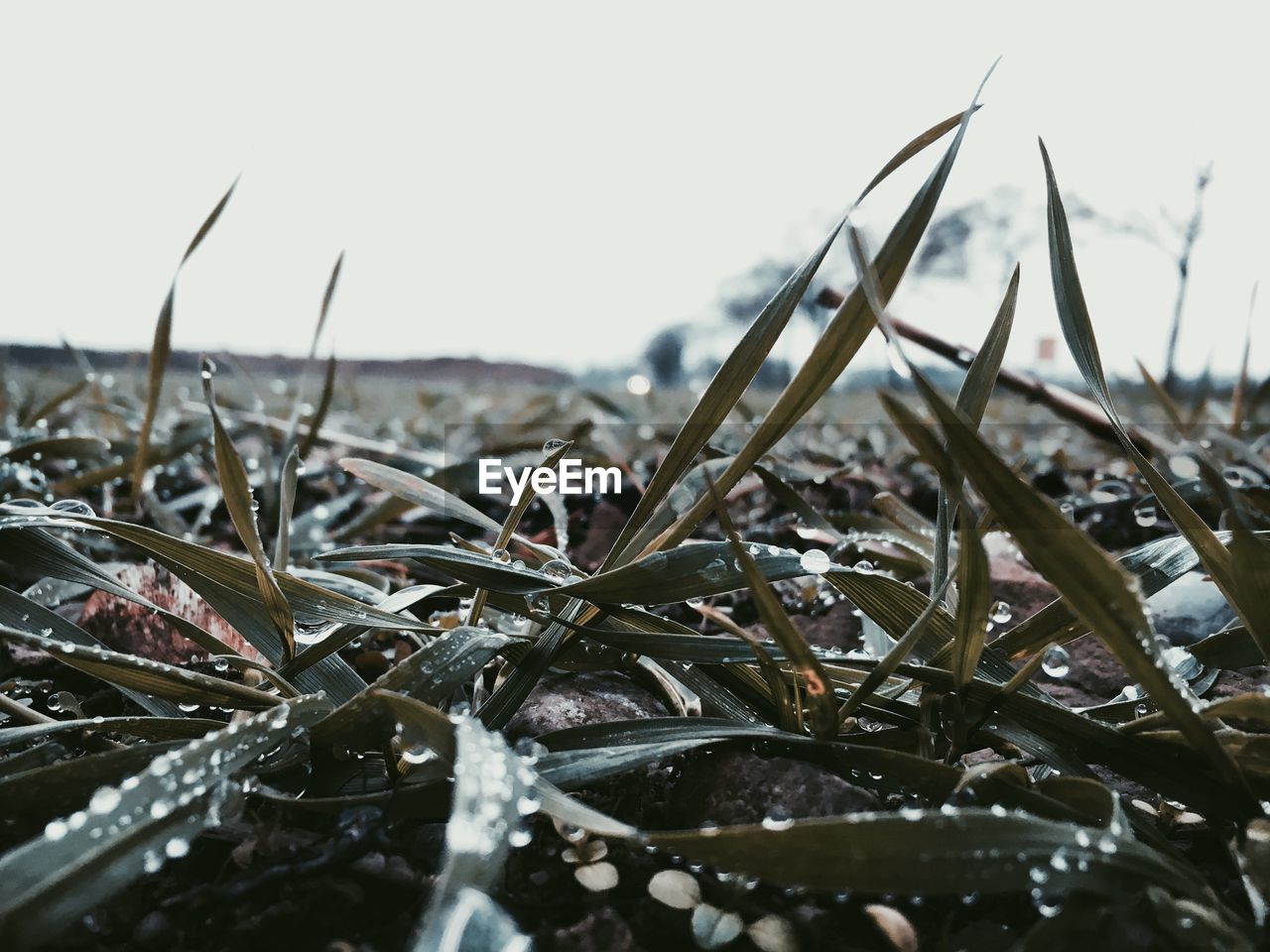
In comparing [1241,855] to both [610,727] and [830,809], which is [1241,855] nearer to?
[830,809]

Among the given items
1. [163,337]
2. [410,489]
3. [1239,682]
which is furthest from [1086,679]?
[163,337]

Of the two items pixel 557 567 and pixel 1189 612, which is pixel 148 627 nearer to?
pixel 557 567

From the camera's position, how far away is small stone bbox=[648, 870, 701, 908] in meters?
0.35

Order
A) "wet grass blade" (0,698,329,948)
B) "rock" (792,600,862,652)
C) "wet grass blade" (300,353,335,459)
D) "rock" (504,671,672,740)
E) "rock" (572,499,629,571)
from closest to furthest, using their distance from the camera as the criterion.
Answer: "wet grass blade" (0,698,329,948)
"rock" (504,671,672,740)
"rock" (792,600,862,652)
"wet grass blade" (300,353,335,459)
"rock" (572,499,629,571)

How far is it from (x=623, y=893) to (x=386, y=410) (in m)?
3.27

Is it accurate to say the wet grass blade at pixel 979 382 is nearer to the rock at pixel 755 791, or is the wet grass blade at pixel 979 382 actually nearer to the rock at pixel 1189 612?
the rock at pixel 755 791

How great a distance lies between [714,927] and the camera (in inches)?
13.2

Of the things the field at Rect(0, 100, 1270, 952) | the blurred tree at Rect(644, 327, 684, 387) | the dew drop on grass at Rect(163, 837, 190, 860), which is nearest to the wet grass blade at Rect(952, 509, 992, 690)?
the field at Rect(0, 100, 1270, 952)

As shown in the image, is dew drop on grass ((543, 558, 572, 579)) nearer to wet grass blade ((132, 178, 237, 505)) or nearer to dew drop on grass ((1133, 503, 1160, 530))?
wet grass blade ((132, 178, 237, 505))

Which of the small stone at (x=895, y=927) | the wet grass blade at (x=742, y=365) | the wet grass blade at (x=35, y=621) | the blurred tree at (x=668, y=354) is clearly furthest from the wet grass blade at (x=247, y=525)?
the blurred tree at (x=668, y=354)

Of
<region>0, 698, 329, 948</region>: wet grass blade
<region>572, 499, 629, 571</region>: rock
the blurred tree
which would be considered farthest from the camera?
the blurred tree

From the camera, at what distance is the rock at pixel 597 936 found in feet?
1.08

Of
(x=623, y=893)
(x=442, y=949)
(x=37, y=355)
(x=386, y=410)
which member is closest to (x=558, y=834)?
(x=623, y=893)

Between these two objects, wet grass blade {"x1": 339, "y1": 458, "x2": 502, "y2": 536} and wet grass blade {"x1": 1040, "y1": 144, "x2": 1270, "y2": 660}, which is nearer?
wet grass blade {"x1": 1040, "y1": 144, "x2": 1270, "y2": 660}
